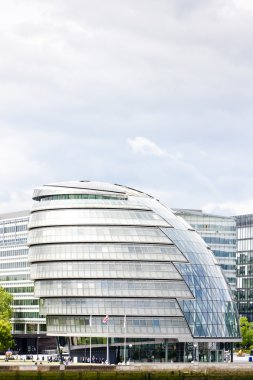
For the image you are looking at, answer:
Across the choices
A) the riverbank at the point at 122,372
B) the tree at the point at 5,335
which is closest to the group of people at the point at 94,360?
the tree at the point at 5,335

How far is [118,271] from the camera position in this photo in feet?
557

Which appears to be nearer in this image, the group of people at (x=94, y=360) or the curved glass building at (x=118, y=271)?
the group of people at (x=94, y=360)

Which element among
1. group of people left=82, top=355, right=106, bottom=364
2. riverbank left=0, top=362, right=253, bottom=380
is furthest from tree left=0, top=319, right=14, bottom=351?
riverbank left=0, top=362, right=253, bottom=380

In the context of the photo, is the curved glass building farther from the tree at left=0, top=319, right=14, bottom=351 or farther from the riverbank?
the riverbank

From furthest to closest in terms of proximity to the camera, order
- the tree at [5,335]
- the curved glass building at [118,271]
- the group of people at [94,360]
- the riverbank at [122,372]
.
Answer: the tree at [5,335] < the curved glass building at [118,271] < the group of people at [94,360] < the riverbank at [122,372]

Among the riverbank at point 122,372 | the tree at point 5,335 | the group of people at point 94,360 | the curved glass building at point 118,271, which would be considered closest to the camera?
the riverbank at point 122,372

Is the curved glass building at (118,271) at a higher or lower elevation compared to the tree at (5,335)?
higher

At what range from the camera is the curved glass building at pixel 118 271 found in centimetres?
16950

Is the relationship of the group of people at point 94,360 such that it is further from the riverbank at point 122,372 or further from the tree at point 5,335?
the riverbank at point 122,372

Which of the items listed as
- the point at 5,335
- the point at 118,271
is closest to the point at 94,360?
the point at 118,271

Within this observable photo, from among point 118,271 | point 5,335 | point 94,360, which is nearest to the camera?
point 94,360

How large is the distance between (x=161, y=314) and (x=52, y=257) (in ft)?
65.5

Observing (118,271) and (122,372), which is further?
(118,271)

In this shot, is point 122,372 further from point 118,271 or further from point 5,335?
point 5,335
